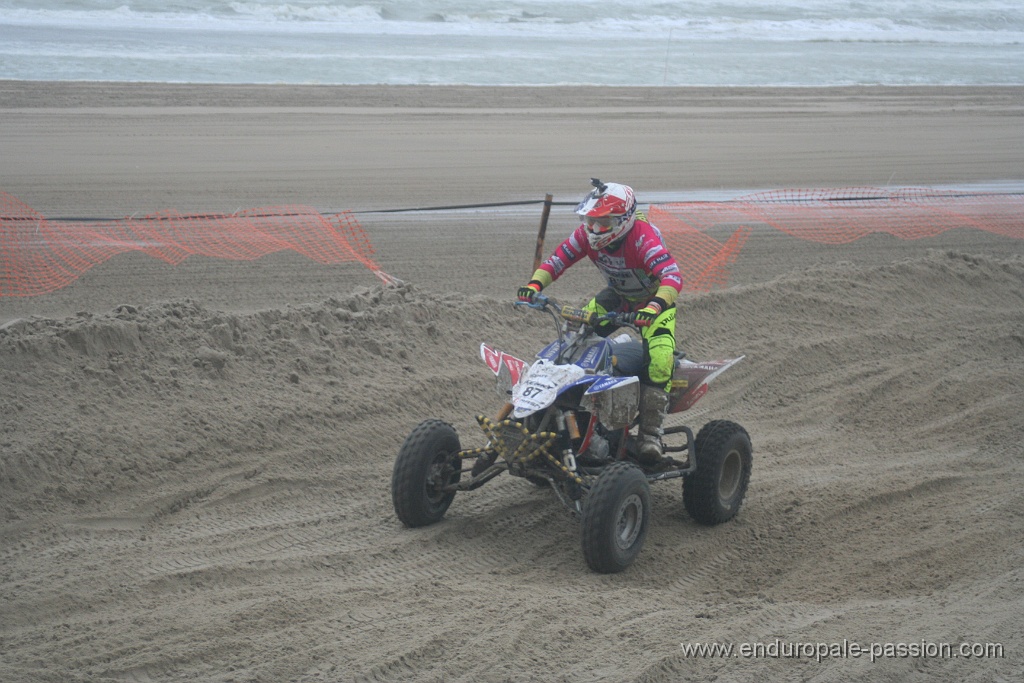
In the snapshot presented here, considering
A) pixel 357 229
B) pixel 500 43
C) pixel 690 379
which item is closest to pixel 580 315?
pixel 690 379

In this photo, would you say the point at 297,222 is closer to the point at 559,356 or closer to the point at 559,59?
the point at 559,356

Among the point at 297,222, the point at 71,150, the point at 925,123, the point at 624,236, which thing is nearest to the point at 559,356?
the point at 624,236

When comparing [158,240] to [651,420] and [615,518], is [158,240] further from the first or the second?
[615,518]

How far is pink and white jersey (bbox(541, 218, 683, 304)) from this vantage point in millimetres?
6457

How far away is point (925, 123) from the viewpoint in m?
22.8

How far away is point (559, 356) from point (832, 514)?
86.7 inches

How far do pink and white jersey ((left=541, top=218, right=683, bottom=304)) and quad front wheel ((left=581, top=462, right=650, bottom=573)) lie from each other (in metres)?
1.41

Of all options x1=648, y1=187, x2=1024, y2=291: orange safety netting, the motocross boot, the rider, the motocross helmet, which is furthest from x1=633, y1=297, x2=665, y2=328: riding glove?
x1=648, y1=187, x2=1024, y2=291: orange safety netting

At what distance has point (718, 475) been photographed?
6.24 metres

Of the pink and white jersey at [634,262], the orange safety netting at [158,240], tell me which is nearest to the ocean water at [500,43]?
the orange safety netting at [158,240]

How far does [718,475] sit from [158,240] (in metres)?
7.51

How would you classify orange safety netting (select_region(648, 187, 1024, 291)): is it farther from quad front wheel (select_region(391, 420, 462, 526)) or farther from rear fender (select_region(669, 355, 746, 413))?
quad front wheel (select_region(391, 420, 462, 526))

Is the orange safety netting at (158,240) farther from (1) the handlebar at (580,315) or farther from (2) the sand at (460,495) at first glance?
(1) the handlebar at (580,315)

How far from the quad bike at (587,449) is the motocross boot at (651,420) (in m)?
0.08
